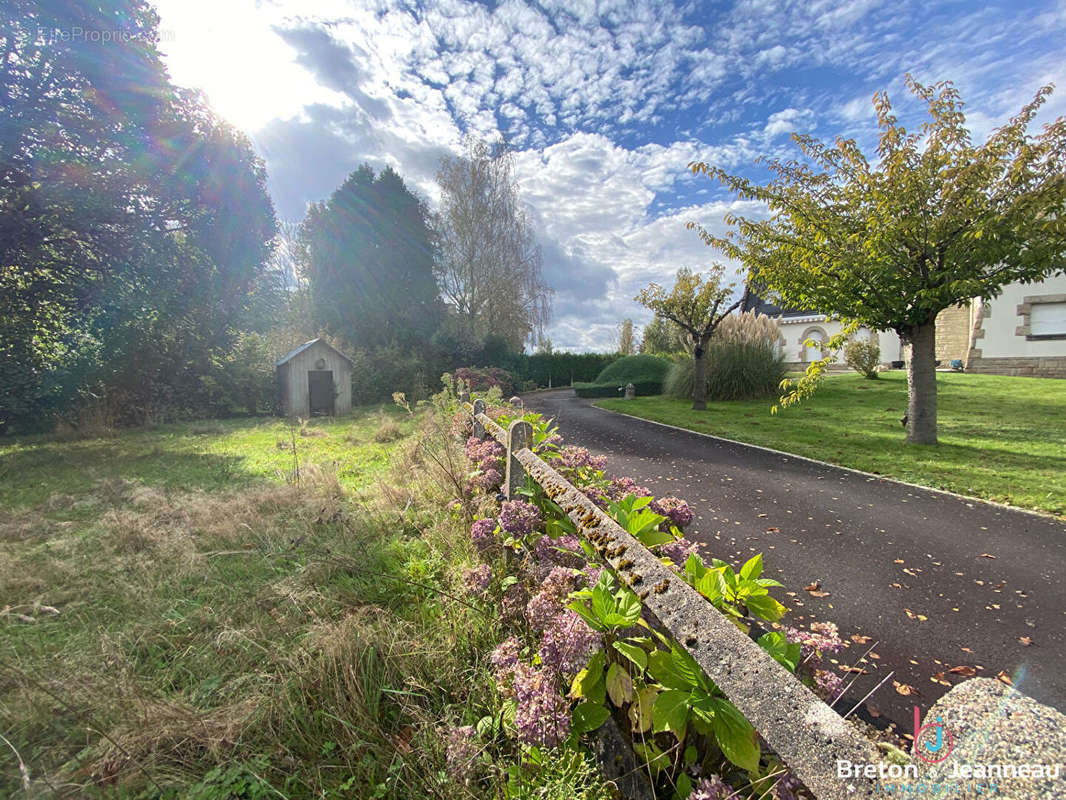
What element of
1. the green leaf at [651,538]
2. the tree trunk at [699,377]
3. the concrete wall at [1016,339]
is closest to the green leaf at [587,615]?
the green leaf at [651,538]

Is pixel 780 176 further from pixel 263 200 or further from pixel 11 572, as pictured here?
pixel 263 200

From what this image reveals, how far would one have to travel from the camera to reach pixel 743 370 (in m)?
13.6

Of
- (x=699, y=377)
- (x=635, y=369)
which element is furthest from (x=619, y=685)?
(x=635, y=369)

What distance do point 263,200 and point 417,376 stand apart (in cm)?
878

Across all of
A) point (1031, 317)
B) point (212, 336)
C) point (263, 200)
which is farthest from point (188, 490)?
point (1031, 317)

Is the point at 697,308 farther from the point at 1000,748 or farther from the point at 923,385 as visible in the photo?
the point at 1000,748

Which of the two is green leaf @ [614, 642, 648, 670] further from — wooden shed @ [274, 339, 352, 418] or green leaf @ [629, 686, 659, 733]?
wooden shed @ [274, 339, 352, 418]

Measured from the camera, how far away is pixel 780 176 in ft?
25.2

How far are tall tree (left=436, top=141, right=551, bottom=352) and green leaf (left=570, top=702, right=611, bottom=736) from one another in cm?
2229

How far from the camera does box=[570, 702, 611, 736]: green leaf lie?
4.64 ft

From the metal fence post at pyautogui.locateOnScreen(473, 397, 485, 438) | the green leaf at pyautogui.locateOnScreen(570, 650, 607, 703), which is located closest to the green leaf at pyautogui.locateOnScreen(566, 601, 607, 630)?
the green leaf at pyautogui.locateOnScreen(570, 650, 607, 703)

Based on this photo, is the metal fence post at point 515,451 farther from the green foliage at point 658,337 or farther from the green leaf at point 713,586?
the green foliage at point 658,337

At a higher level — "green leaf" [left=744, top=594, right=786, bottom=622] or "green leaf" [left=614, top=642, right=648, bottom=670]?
"green leaf" [left=744, top=594, right=786, bottom=622]

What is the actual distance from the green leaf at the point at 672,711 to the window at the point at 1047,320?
2284 centimetres
